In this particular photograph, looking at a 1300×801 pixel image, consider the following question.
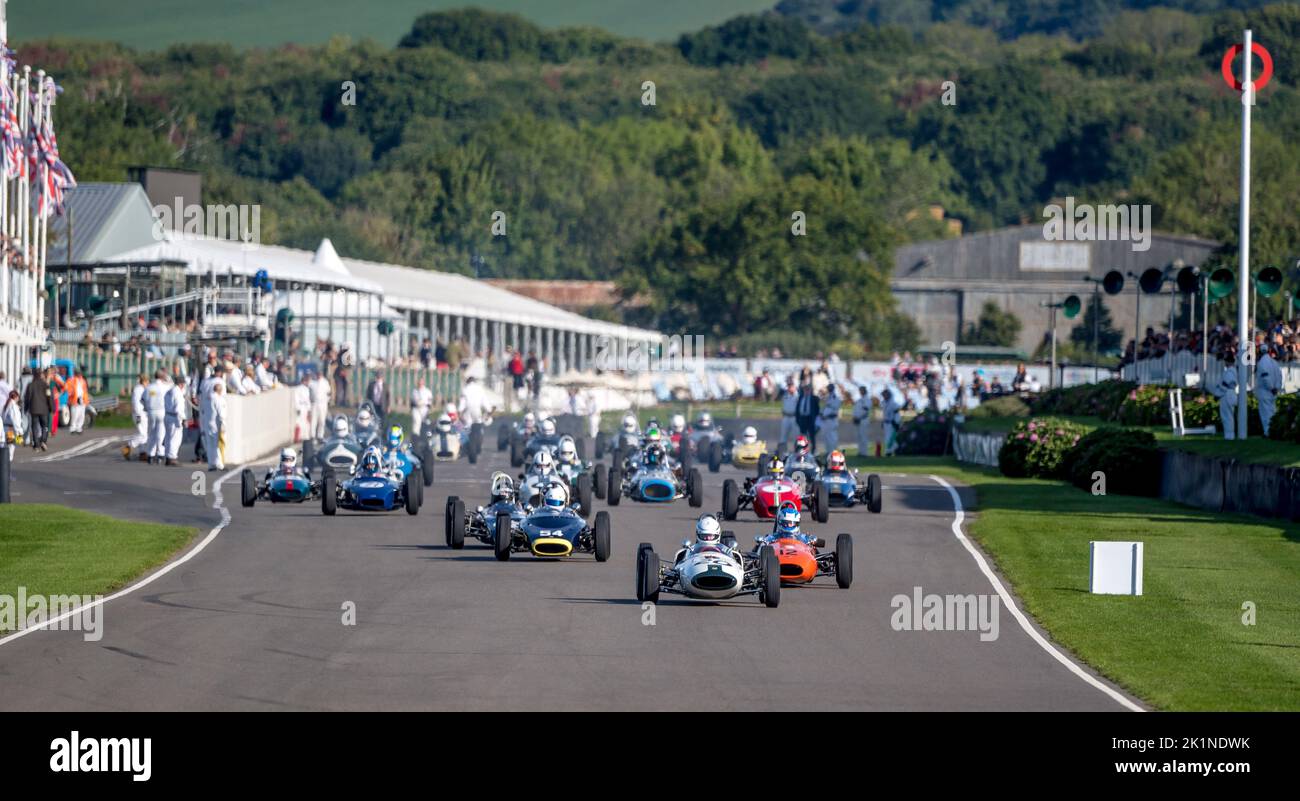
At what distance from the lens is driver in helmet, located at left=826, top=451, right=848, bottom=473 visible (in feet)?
112

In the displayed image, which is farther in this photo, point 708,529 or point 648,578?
point 708,529

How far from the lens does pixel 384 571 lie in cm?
2573

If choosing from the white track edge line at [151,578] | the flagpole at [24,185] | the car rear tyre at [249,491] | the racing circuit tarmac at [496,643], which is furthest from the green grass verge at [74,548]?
the flagpole at [24,185]

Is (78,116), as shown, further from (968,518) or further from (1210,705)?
(1210,705)

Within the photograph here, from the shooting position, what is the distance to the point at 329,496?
32438mm

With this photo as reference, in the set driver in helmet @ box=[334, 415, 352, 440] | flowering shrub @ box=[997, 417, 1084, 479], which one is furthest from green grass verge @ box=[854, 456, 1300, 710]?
driver in helmet @ box=[334, 415, 352, 440]

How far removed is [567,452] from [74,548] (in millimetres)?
8646

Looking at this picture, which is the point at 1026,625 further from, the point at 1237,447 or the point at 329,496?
the point at 1237,447

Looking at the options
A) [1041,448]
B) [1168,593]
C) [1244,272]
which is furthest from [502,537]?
[1244,272]

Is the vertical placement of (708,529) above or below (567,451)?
below

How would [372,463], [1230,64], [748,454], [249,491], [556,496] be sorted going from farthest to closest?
[748,454] < [1230,64] < [249,491] < [372,463] < [556,496]

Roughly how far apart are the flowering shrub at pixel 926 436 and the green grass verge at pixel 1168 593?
14970mm

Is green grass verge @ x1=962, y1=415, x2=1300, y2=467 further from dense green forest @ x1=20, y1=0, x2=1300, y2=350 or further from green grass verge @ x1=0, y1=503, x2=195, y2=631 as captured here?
dense green forest @ x1=20, y1=0, x2=1300, y2=350
